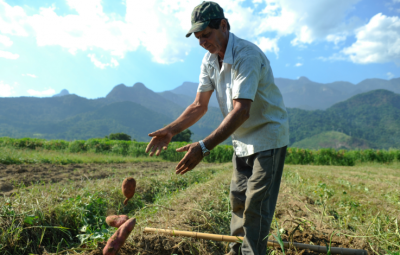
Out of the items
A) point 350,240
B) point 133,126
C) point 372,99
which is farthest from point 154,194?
point 372,99

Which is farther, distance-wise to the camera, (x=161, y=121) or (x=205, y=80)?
(x=161, y=121)

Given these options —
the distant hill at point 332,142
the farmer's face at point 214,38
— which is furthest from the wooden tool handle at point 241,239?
the distant hill at point 332,142

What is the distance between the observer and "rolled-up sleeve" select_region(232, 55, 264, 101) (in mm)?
1609

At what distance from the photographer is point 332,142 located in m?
92.5

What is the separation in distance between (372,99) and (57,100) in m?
213

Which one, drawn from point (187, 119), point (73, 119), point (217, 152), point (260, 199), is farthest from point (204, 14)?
point (73, 119)

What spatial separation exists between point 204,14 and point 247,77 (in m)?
0.58

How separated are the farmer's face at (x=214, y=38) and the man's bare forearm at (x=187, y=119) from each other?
0.61m

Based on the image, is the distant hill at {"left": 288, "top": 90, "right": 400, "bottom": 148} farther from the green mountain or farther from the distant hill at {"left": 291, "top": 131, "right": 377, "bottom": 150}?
the green mountain

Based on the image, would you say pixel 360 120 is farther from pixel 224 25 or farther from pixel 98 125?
pixel 224 25

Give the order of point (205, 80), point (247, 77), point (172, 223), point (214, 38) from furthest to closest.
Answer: point (172, 223) → point (205, 80) → point (214, 38) → point (247, 77)

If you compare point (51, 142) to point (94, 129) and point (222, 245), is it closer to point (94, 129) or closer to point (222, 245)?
point (222, 245)

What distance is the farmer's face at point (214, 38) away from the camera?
182cm

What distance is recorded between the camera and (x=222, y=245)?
235cm
